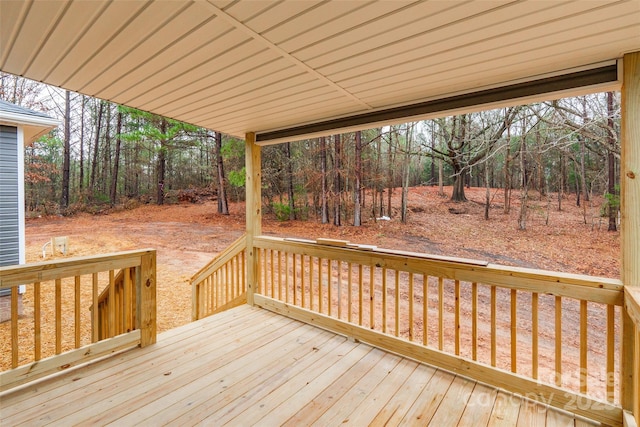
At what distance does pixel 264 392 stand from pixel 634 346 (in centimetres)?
234

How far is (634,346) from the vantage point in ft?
5.49

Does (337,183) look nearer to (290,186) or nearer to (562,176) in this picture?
(290,186)

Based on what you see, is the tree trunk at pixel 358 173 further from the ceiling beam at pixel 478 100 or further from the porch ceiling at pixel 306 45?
the porch ceiling at pixel 306 45

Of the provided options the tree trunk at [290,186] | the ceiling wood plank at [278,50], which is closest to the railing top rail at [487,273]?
the ceiling wood plank at [278,50]

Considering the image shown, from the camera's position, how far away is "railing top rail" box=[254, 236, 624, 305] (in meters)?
1.82

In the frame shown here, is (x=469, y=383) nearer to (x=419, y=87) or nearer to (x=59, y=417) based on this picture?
(x=419, y=87)

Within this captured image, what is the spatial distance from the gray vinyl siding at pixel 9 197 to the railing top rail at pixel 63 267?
12.9 ft

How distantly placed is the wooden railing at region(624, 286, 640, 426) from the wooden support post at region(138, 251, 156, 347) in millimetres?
3454

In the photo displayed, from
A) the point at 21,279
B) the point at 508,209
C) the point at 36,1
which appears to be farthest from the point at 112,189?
the point at 508,209

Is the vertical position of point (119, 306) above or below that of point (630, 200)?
below

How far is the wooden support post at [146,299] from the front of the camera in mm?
2668

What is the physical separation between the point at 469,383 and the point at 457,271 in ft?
2.76

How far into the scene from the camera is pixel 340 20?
140 cm

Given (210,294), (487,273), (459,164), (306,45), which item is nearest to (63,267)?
(306,45)
